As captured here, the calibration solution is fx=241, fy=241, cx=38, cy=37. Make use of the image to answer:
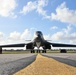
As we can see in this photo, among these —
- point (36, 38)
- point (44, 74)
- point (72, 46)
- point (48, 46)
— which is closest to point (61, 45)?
point (72, 46)

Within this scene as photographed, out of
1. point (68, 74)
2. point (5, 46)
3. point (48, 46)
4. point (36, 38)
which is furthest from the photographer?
point (5, 46)

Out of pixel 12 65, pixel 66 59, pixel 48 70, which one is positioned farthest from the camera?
pixel 66 59

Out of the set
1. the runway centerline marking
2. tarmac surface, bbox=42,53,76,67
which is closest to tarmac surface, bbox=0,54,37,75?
the runway centerline marking

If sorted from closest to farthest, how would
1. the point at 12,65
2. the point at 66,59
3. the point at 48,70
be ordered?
the point at 48,70
the point at 12,65
the point at 66,59

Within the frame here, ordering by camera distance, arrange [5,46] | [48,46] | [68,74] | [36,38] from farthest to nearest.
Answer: [5,46] < [48,46] < [36,38] < [68,74]

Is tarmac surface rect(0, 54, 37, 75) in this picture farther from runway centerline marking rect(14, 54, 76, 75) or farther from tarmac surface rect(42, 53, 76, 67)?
tarmac surface rect(42, 53, 76, 67)

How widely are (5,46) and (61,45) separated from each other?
42.3 ft

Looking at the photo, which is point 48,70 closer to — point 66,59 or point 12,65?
point 12,65

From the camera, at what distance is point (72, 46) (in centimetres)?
5478

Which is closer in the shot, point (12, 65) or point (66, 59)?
point (12, 65)

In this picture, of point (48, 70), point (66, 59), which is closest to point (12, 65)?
point (48, 70)

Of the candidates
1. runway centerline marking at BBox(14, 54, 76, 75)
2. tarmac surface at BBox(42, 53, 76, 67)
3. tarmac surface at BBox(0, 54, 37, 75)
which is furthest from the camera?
tarmac surface at BBox(42, 53, 76, 67)

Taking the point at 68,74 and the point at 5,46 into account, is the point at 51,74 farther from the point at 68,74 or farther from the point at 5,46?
the point at 5,46

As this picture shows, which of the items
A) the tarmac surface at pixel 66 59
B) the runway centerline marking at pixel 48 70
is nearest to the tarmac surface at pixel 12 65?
the runway centerline marking at pixel 48 70
